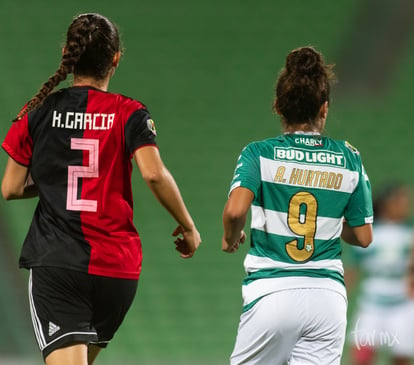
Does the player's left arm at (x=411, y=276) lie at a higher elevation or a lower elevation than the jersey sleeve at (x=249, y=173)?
lower

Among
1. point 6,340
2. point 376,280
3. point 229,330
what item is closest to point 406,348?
point 376,280

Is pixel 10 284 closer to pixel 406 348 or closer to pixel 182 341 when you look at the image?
pixel 182 341

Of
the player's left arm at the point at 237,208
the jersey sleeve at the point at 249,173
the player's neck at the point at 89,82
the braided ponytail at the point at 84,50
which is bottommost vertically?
the player's left arm at the point at 237,208

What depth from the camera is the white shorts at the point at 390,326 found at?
6.11 meters

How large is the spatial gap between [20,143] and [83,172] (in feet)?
0.86

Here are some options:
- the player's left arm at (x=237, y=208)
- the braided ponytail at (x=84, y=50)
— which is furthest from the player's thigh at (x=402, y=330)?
the braided ponytail at (x=84, y=50)

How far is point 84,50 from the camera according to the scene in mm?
3029

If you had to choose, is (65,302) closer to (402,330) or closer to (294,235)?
(294,235)

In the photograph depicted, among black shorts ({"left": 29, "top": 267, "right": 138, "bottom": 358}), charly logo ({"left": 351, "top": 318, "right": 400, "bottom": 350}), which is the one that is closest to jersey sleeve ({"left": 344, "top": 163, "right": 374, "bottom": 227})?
black shorts ({"left": 29, "top": 267, "right": 138, "bottom": 358})

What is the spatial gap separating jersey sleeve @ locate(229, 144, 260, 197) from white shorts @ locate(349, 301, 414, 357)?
3300 mm

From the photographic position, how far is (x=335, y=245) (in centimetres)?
306

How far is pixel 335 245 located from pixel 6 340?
4.77 m

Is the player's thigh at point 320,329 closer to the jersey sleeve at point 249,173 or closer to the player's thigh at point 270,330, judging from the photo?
the player's thigh at point 270,330

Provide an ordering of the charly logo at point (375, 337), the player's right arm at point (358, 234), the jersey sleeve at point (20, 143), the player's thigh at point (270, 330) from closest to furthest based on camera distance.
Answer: the player's thigh at point (270, 330) → the jersey sleeve at point (20, 143) → the player's right arm at point (358, 234) → the charly logo at point (375, 337)
